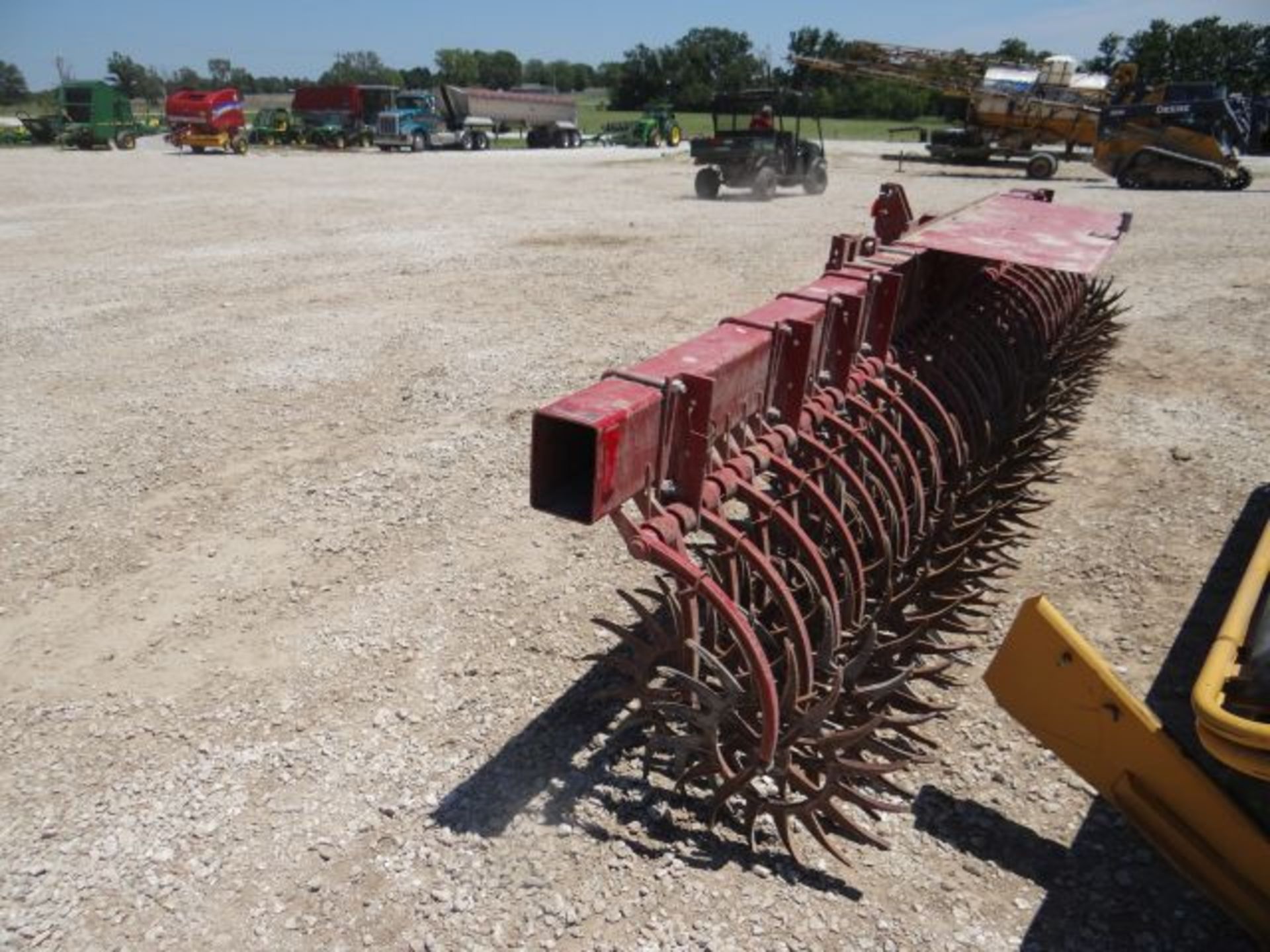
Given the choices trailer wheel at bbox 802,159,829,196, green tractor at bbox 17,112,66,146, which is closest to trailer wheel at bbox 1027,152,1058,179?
trailer wheel at bbox 802,159,829,196

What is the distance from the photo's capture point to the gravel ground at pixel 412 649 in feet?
6.87

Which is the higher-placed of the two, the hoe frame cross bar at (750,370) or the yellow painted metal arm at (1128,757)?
the hoe frame cross bar at (750,370)

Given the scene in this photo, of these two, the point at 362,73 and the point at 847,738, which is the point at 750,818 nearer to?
the point at 847,738

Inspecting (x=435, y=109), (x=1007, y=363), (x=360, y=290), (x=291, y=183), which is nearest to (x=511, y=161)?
(x=435, y=109)

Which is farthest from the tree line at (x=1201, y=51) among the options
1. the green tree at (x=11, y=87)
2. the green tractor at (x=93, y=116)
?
the green tree at (x=11, y=87)

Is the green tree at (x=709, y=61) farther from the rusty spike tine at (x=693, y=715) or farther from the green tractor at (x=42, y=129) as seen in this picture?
the rusty spike tine at (x=693, y=715)

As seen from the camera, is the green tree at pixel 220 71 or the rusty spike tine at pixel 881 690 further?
the green tree at pixel 220 71

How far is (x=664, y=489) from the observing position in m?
2.24

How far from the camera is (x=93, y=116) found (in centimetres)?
2353

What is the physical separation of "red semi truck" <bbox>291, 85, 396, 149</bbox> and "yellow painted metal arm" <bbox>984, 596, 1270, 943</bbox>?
1090 inches

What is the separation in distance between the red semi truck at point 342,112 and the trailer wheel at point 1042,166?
58.3ft

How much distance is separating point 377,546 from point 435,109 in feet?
85.5

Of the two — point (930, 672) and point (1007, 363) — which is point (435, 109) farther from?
point (930, 672)

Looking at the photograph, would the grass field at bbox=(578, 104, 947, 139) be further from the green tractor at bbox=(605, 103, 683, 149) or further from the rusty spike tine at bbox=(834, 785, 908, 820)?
the rusty spike tine at bbox=(834, 785, 908, 820)
